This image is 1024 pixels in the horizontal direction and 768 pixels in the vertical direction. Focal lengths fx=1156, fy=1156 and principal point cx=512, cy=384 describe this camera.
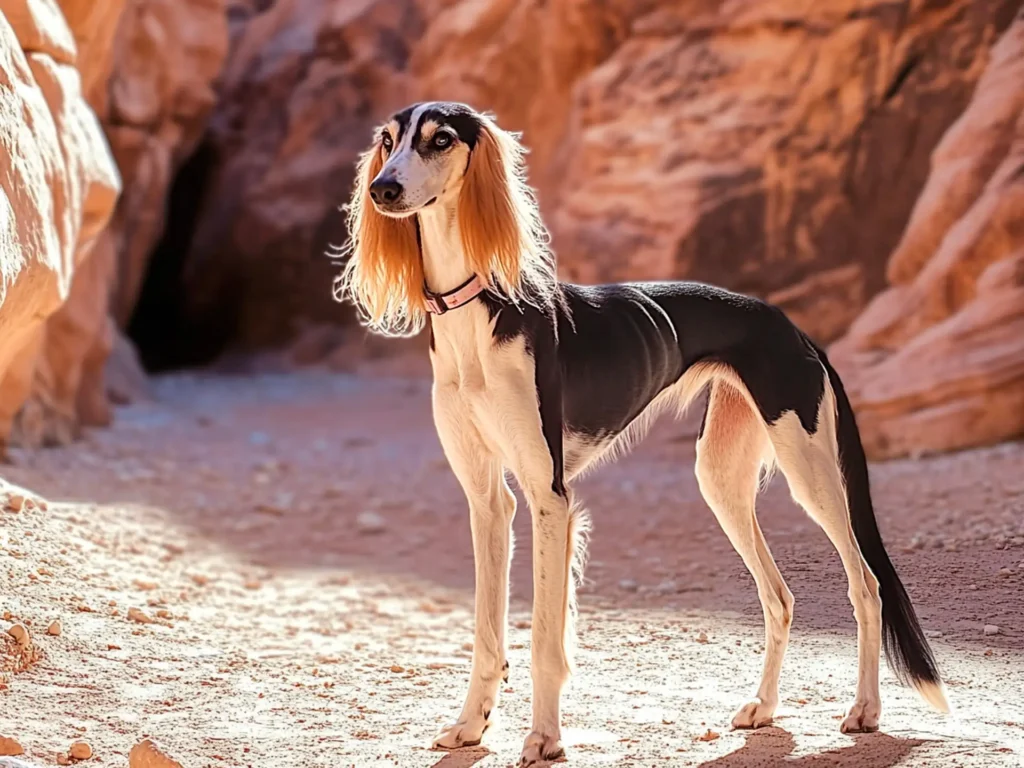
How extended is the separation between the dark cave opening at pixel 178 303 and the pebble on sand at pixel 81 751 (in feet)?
48.0

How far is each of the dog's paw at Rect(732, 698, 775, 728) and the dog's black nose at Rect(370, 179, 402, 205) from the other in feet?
5.69

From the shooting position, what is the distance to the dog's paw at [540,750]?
9.92 ft

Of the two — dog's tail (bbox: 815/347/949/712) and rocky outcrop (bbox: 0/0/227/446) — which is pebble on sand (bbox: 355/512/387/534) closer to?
rocky outcrop (bbox: 0/0/227/446)

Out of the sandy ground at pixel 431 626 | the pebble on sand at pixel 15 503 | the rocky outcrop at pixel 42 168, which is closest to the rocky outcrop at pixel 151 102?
the rocky outcrop at pixel 42 168

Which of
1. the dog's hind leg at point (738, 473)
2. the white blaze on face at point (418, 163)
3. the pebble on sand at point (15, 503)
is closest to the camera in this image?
the white blaze on face at point (418, 163)

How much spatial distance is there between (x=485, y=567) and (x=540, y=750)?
54 centimetres

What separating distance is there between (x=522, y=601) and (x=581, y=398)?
2.30 m

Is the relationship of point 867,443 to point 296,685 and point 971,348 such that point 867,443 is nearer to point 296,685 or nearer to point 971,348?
point 971,348

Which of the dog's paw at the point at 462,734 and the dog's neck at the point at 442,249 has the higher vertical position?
the dog's neck at the point at 442,249

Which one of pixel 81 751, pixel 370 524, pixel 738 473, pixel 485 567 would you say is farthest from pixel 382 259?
pixel 370 524

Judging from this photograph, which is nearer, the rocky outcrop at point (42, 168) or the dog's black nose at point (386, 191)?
the dog's black nose at point (386, 191)

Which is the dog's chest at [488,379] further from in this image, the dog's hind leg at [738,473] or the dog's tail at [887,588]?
the dog's tail at [887,588]

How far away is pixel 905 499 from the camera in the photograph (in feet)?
19.2

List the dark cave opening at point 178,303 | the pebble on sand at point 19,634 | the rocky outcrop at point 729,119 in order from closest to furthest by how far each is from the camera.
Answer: the pebble on sand at point 19,634 → the rocky outcrop at point 729,119 → the dark cave opening at point 178,303
